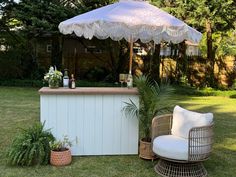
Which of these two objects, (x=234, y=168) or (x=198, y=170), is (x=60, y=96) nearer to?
(x=198, y=170)

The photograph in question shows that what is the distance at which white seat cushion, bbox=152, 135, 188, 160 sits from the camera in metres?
4.31

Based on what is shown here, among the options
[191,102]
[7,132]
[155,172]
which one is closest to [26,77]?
[191,102]

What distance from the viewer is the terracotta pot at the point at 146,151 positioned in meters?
5.10

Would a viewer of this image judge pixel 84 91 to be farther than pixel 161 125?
Yes

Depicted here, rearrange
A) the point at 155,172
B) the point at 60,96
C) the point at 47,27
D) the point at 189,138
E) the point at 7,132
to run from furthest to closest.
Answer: the point at 47,27, the point at 7,132, the point at 60,96, the point at 155,172, the point at 189,138

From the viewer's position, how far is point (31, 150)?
4641 millimetres

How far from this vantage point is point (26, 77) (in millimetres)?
15312

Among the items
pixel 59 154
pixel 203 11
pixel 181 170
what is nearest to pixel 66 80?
pixel 59 154

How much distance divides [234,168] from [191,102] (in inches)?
254

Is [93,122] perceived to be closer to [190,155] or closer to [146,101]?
[146,101]

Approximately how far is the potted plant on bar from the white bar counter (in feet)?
0.85

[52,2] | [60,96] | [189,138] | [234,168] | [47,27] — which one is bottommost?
[234,168]

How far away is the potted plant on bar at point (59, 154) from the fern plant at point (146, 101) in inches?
42.9

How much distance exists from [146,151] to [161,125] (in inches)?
19.6
